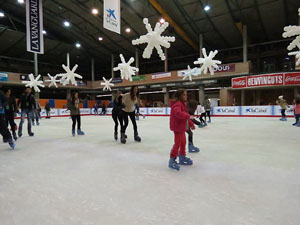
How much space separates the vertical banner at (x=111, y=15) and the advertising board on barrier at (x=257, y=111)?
10.2 meters

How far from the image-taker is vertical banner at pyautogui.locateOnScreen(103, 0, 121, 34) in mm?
5926

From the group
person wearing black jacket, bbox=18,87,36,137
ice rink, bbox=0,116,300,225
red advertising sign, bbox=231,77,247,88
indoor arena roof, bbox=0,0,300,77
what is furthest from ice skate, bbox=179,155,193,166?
red advertising sign, bbox=231,77,247,88

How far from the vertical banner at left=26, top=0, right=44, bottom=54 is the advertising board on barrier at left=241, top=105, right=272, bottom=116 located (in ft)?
42.3

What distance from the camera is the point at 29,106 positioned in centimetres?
510

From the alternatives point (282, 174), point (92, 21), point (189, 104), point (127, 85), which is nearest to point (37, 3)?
point (92, 21)

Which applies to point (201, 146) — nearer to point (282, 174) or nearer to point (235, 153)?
point (235, 153)

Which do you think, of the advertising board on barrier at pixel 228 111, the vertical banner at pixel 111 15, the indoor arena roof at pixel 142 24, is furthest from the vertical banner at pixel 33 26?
the advertising board on barrier at pixel 228 111

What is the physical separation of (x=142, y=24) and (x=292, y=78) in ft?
41.8

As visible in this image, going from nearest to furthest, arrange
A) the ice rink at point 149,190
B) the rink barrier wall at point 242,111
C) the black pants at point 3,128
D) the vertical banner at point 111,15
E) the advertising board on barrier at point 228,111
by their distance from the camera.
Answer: the ice rink at point 149,190 < the black pants at point 3,128 < the vertical banner at point 111,15 < the rink barrier wall at point 242,111 < the advertising board on barrier at point 228,111

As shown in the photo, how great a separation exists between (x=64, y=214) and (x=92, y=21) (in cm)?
1817

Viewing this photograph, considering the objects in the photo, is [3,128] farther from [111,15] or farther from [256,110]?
[256,110]

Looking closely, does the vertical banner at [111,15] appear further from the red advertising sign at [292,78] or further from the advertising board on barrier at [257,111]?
the red advertising sign at [292,78]

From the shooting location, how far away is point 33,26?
337 inches

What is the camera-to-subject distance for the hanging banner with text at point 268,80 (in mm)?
12500
